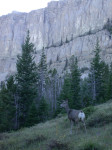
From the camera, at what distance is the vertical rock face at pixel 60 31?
9256 centimetres

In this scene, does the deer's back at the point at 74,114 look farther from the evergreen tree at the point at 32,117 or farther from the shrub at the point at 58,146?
the evergreen tree at the point at 32,117

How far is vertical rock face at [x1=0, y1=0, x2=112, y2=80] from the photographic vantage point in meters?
92.6

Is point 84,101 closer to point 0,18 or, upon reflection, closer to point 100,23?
point 100,23

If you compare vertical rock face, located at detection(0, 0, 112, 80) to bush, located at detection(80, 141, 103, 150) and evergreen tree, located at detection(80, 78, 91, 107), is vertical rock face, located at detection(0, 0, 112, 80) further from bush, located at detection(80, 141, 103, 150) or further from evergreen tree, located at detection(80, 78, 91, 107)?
bush, located at detection(80, 141, 103, 150)

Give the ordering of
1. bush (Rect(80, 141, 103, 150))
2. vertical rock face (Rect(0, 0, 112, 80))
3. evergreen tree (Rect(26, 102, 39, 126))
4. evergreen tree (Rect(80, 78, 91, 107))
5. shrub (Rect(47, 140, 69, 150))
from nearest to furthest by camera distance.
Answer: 1. bush (Rect(80, 141, 103, 150))
2. shrub (Rect(47, 140, 69, 150))
3. evergreen tree (Rect(26, 102, 39, 126))
4. evergreen tree (Rect(80, 78, 91, 107))
5. vertical rock face (Rect(0, 0, 112, 80))

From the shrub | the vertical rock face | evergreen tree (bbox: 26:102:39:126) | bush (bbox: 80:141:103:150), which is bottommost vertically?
evergreen tree (bbox: 26:102:39:126)

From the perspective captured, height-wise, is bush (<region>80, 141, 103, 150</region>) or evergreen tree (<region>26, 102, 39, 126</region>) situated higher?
bush (<region>80, 141, 103, 150</region>)

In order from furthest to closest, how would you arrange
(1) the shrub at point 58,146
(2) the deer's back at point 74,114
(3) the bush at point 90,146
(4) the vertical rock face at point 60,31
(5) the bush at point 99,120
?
(4) the vertical rock face at point 60,31
(5) the bush at point 99,120
(2) the deer's back at point 74,114
(1) the shrub at point 58,146
(3) the bush at point 90,146

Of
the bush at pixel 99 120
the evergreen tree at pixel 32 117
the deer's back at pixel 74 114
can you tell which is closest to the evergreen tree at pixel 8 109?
the evergreen tree at pixel 32 117

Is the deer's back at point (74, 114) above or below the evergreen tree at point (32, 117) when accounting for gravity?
above

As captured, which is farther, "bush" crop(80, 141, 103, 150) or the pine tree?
the pine tree

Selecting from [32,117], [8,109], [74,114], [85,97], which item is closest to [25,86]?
[8,109]

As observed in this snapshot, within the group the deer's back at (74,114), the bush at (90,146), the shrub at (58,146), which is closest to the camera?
the bush at (90,146)

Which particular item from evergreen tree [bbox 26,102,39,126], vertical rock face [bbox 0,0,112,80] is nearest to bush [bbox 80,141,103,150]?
evergreen tree [bbox 26,102,39,126]
